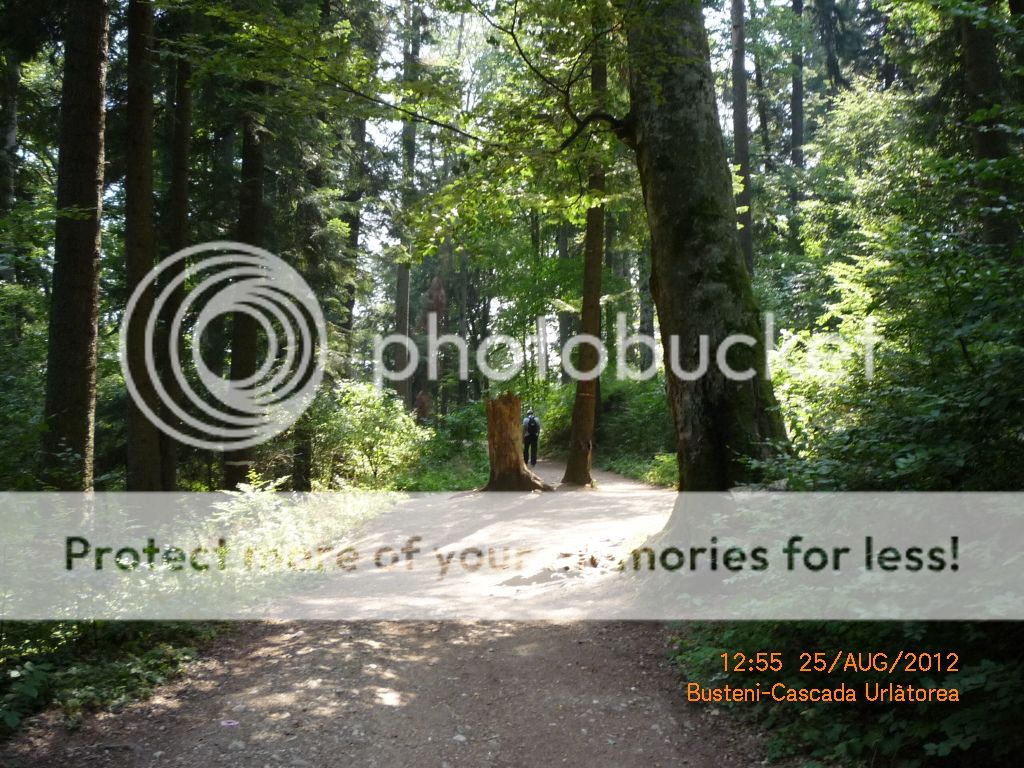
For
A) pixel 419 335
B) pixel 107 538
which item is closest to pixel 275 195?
pixel 107 538

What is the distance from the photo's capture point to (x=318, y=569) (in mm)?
9664

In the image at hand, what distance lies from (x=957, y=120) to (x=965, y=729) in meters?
12.8

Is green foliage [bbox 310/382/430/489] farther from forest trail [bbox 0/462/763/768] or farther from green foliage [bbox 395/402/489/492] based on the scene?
forest trail [bbox 0/462/763/768]

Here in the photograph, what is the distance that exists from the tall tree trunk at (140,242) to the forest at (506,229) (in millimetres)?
44

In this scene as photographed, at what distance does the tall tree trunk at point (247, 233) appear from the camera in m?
13.1

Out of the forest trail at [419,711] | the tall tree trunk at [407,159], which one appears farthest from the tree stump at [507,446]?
the forest trail at [419,711]

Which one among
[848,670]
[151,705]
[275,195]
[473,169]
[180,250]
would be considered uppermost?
[275,195]

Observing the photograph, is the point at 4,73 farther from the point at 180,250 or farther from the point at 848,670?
the point at 848,670

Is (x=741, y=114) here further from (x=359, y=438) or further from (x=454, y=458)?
(x=359, y=438)

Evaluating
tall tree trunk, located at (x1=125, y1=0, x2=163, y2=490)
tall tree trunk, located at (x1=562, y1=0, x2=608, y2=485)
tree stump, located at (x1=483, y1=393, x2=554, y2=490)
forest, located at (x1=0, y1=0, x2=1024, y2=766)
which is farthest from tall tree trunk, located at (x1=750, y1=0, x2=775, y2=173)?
tall tree trunk, located at (x1=125, y1=0, x2=163, y2=490)

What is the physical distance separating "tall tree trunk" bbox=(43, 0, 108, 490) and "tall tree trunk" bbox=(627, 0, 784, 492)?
550 centimetres

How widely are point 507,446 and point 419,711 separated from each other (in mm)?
10475

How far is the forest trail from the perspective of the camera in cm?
452

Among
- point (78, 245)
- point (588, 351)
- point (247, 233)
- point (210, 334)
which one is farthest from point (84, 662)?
point (588, 351)
